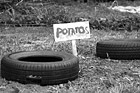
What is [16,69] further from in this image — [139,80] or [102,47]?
[102,47]

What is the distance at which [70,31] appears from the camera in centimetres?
741

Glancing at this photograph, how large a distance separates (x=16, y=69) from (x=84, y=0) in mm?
12867

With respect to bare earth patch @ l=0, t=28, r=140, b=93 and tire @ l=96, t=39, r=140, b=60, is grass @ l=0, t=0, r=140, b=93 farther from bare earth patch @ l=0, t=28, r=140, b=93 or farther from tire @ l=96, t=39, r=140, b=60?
tire @ l=96, t=39, r=140, b=60

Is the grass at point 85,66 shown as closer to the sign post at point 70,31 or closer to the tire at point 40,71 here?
the tire at point 40,71

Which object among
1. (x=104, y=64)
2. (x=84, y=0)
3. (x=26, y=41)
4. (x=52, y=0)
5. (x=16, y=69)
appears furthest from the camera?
(x=84, y=0)

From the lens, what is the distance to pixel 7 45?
9148 millimetres

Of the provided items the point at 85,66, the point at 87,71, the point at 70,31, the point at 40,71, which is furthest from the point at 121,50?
the point at 40,71

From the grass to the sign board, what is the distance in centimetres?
52

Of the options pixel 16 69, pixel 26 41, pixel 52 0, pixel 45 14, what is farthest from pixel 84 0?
pixel 16 69

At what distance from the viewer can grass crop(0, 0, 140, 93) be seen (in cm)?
538

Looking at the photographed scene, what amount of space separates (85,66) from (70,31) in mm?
872

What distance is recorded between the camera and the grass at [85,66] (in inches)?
212

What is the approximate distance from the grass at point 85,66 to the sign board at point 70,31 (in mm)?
520

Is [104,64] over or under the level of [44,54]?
under
